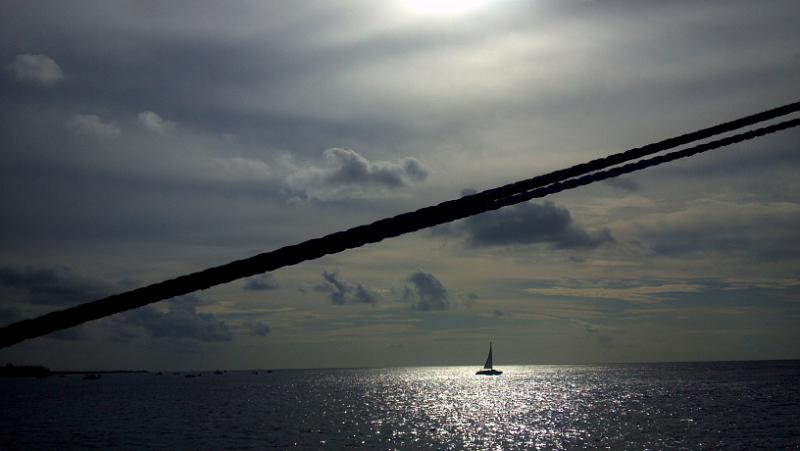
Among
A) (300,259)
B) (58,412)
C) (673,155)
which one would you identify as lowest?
(58,412)

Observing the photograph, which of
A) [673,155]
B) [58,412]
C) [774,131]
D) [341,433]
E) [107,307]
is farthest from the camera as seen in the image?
[58,412]

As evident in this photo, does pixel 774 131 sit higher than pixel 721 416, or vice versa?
pixel 774 131

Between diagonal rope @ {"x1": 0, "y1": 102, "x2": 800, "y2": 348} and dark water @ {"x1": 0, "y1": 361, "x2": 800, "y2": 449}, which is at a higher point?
diagonal rope @ {"x1": 0, "y1": 102, "x2": 800, "y2": 348}

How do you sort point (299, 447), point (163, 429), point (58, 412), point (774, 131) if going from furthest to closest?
1. point (58, 412)
2. point (163, 429)
3. point (299, 447)
4. point (774, 131)

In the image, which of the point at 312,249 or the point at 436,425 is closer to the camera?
the point at 312,249

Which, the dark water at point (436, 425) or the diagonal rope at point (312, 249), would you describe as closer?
the diagonal rope at point (312, 249)

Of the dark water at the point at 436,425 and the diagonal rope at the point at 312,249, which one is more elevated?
the diagonal rope at the point at 312,249

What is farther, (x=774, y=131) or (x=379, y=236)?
(x=774, y=131)

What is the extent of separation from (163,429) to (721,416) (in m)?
79.0

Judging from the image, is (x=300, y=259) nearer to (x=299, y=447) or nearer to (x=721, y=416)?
(x=299, y=447)

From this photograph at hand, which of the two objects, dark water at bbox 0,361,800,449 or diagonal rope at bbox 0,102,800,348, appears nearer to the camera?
diagonal rope at bbox 0,102,800,348

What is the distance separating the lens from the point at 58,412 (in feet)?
480

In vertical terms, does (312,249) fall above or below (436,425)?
above

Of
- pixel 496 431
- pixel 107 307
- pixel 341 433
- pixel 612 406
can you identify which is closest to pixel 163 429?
pixel 341 433
